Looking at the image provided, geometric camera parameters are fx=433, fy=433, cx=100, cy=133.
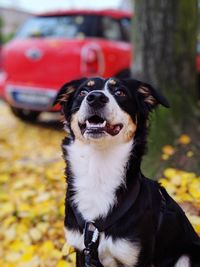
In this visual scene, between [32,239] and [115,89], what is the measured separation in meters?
1.90

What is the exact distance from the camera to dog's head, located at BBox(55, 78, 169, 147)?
2.89 meters

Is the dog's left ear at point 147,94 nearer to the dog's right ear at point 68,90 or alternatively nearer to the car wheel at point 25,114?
the dog's right ear at point 68,90

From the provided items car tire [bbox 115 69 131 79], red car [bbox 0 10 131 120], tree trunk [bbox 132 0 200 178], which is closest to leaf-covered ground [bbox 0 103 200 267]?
tree trunk [bbox 132 0 200 178]

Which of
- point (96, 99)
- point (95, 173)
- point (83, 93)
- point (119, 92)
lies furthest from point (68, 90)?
point (95, 173)

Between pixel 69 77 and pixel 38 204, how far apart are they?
121 inches

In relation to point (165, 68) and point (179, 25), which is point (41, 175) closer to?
point (165, 68)

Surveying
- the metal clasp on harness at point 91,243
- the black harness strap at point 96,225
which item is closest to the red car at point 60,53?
the black harness strap at point 96,225

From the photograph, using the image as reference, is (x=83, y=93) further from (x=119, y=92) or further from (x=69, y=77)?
(x=69, y=77)

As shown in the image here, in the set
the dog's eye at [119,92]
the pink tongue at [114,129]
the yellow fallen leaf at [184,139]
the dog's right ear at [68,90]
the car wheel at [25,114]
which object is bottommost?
the car wheel at [25,114]

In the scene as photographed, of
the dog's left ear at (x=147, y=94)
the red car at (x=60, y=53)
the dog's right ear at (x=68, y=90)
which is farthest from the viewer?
the red car at (x=60, y=53)

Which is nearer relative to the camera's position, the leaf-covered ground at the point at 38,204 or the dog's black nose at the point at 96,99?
the dog's black nose at the point at 96,99

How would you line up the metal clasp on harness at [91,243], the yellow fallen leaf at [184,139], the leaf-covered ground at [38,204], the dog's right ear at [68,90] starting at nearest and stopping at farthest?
the metal clasp on harness at [91,243]
the dog's right ear at [68,90]
the leaf-covered ground at [38,204]
the yellow fallen leaf at [184,139]

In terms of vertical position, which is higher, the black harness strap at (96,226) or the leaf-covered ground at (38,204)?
the black harness strap at (96,226)

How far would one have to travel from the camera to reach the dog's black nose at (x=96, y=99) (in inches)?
113
